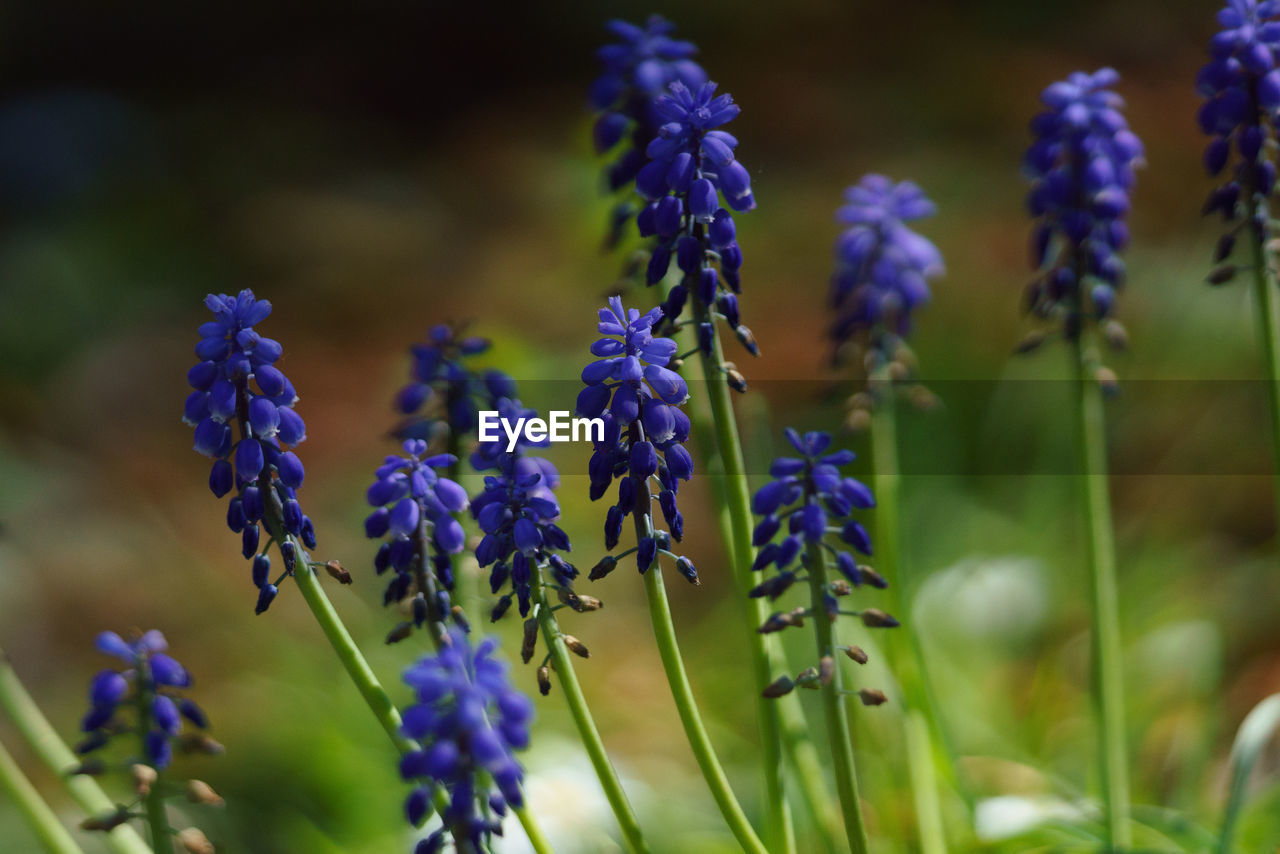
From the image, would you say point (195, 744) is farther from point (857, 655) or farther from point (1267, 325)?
point (1267, 325)

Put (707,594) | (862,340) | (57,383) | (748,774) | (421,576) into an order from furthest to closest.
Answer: (57,383)
(707,594)
(748,774)
(862,340)
(421,576)

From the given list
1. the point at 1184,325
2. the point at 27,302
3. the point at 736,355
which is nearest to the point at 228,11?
the point at 27,302

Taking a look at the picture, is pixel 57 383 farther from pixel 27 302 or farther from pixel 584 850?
pixel 584 850

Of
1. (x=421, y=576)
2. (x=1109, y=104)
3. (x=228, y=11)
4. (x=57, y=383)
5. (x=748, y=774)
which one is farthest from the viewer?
(x=228, y=11)

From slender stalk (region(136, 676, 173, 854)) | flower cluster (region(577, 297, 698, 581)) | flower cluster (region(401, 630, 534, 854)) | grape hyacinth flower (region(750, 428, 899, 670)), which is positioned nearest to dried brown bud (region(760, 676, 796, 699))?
grape hyacinth flower (region(750, 428, 899, 670))

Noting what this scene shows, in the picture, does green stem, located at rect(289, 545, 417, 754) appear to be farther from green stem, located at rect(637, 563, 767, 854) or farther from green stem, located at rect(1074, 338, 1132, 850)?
green stem, located at rect(1074, 338, 1132, 850)

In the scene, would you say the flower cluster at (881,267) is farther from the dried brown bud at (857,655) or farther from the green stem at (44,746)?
the green stem at (44,746)
